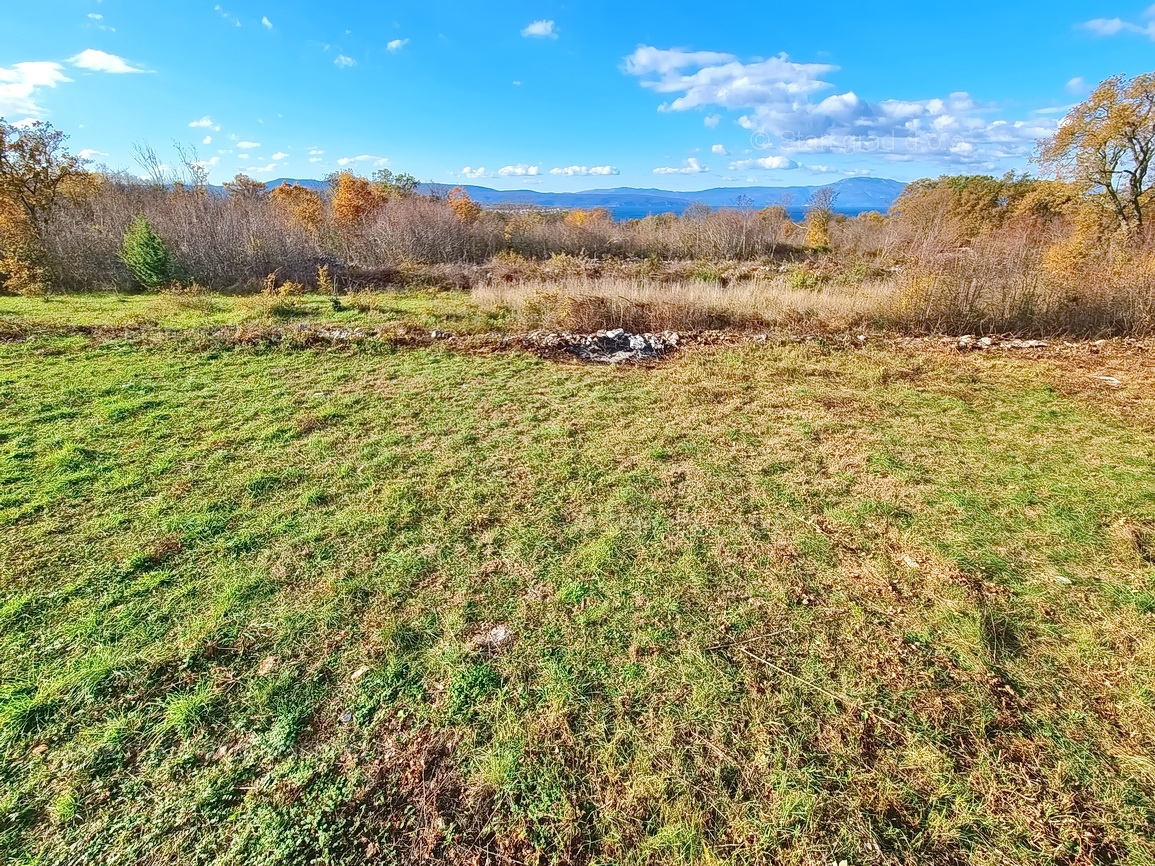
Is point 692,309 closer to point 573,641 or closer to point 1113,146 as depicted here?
point 573,641

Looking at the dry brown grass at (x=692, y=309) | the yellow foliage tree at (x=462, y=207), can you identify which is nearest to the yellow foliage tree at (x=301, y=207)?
the yellow foliage tree at (x=462, y=207)

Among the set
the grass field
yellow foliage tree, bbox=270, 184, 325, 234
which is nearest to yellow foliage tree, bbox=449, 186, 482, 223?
yellow foliage tree, bbox=270, 184, 325, 234

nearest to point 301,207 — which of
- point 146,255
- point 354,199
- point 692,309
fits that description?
point 354,199

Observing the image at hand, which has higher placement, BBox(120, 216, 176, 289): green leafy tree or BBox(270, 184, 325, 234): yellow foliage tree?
BBox(270, 184, 325, 234): yellow foliage tree

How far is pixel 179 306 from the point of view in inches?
442

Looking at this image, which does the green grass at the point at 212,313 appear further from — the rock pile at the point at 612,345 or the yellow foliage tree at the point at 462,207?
the yellow foliage tree at the point at 462,207

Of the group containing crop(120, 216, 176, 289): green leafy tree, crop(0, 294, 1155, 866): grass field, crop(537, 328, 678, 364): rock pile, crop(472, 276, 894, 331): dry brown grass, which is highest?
crop(120, 216, 176, 289): green leafy tree

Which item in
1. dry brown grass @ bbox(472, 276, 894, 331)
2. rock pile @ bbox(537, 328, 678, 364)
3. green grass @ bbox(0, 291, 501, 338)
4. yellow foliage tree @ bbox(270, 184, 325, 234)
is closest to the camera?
rock pile @ bbox(537, 328, 678, 364)

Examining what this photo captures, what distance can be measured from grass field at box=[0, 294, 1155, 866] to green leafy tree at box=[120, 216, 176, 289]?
11.9m

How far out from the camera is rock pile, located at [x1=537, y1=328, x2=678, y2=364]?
8211 mm

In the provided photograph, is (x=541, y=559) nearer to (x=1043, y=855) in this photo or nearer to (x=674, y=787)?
(x=674, y=787)

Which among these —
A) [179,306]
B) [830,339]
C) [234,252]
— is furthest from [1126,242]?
[234,252]

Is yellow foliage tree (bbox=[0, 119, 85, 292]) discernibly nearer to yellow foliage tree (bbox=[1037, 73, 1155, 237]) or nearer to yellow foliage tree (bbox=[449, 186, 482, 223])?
yellow foliage tree (bbox=[449, 186, 482, 223])

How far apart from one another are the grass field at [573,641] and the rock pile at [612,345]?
10.0 feet
